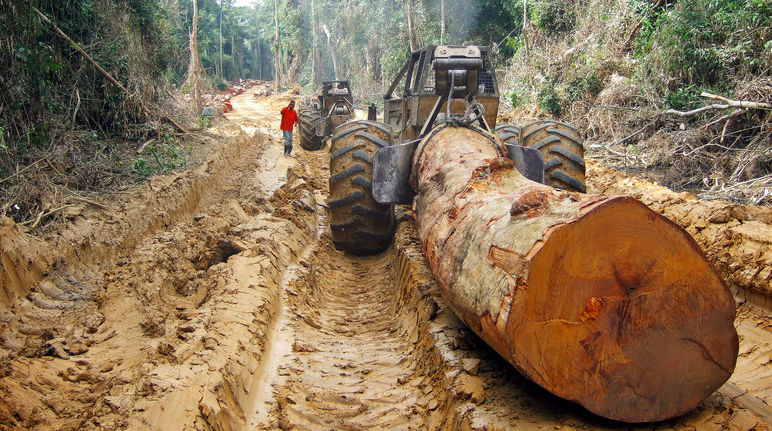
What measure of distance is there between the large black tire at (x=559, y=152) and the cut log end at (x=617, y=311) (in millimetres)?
2911

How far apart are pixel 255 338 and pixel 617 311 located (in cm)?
240

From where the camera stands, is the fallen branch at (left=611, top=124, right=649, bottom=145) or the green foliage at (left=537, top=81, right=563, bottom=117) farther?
the green foliage at (left=537, top=81, right=563, bottom=117)

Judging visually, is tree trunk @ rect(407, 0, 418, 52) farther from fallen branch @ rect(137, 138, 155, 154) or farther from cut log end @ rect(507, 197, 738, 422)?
cut log end @ rect(507, 197, 738, 422)

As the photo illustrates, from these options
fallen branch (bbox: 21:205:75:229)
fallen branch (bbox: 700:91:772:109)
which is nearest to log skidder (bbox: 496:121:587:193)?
fallen branch (bbox: 700:91:772:109)

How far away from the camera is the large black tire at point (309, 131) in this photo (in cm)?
1377

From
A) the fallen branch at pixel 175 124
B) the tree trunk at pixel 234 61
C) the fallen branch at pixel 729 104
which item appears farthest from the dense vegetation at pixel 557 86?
the tree trunk at pixel 234 61

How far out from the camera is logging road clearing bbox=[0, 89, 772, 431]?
8.71ft

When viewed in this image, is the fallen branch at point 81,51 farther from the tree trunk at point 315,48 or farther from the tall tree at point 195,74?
the tree trunk at point 315,48

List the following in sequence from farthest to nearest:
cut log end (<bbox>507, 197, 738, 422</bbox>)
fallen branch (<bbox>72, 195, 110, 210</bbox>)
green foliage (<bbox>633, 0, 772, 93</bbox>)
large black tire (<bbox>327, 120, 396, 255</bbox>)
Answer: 1. green foliage (<bbox>633, 0, 772, 93</bbox>)
2. fallen branch (<bbox>72, 195, 110, 210</bbox>)
3. large black tire (<bbox>327, 120, 396, 255</bbox>)
4. cut log end (<bbox>507, 197, 738, 422</bbox>)

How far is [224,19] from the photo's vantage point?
167 feet

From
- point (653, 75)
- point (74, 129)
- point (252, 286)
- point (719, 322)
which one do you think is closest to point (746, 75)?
point (653, 75)

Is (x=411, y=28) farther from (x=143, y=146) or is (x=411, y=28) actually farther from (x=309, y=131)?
(x=143, y=146)

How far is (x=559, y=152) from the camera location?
535cm

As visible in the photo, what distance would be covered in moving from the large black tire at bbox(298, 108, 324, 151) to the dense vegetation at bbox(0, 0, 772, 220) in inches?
135
